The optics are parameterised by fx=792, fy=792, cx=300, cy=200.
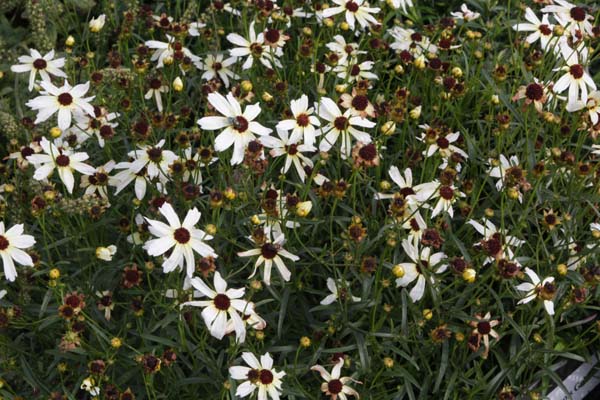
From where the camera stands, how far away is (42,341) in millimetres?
2383

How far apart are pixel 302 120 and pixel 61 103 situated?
0.72 metres

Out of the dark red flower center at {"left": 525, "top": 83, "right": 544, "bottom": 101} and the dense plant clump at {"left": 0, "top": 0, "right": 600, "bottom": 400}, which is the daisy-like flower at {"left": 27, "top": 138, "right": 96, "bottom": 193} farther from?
the dark red flower center at {"left": 525, "top": 83, "right": 544, "bottom": 101}

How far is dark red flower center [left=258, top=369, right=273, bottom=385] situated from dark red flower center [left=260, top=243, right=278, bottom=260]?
0.29 meters

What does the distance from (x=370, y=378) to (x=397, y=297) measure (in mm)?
253

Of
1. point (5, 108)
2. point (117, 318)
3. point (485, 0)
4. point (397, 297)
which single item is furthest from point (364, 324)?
point (485, 0)

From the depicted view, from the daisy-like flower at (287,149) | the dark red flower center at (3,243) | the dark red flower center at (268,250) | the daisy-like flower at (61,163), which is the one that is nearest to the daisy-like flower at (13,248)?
the dark red flower center at (3,243)

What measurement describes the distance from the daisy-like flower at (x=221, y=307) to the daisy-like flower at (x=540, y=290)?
2.45 feet

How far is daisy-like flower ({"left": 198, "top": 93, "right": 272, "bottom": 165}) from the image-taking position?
6.98 feet

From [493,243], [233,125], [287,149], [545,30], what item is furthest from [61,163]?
[545,30]

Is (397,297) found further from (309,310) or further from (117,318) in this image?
(117,318)

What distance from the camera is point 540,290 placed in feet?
6.82

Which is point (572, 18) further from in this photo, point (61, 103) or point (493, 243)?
point (61, 103)

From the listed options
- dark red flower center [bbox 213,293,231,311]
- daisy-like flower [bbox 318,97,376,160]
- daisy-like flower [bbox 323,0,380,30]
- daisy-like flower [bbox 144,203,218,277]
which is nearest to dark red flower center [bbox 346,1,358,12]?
daisy-like flower [bbox 323,0,380,30]

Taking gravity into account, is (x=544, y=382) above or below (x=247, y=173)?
below
